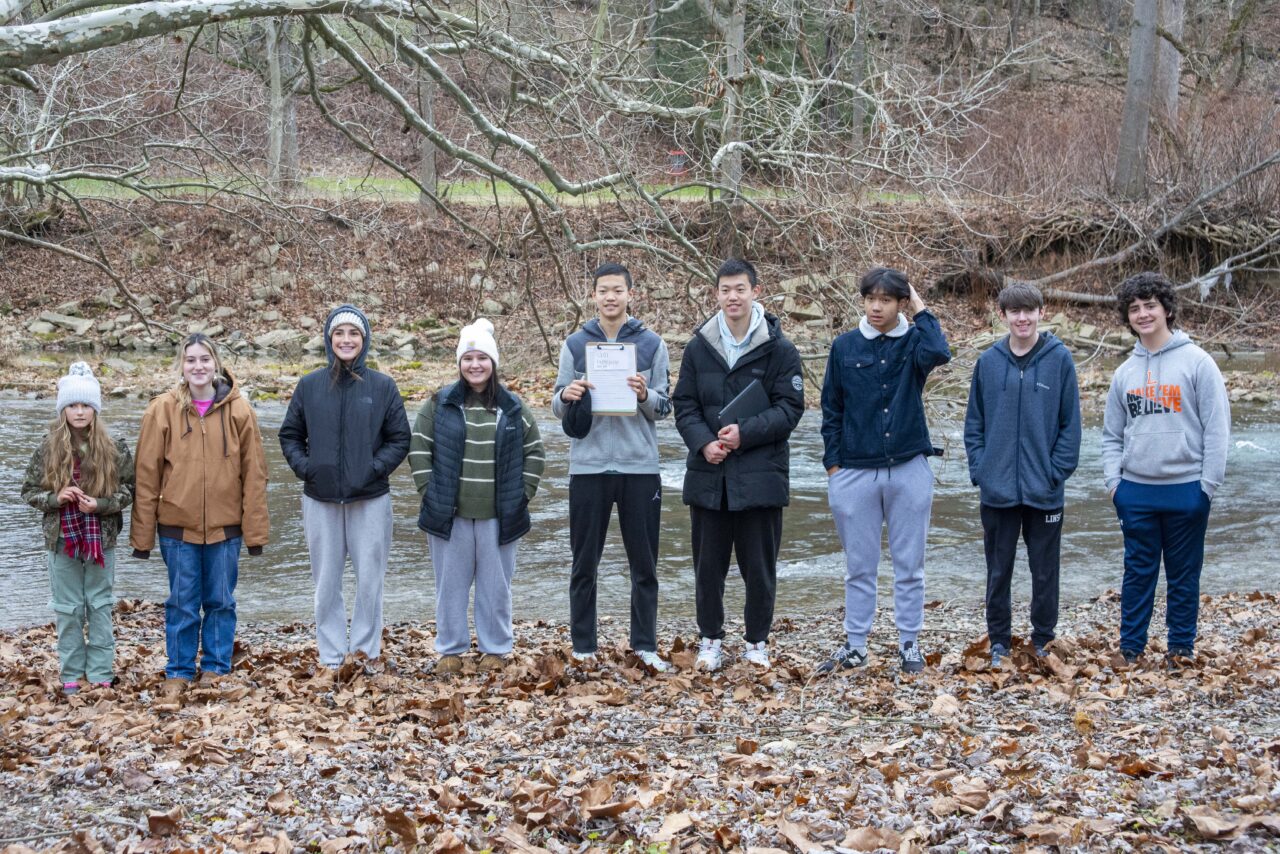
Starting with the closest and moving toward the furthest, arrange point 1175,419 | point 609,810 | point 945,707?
point 609,810 → point 945,707 → point 1175,419

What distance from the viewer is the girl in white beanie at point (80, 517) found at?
6.64 metres

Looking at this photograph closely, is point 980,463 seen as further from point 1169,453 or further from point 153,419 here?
point 153,419

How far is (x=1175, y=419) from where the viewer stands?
6492 mm

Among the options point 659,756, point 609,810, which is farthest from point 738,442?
point 609,810

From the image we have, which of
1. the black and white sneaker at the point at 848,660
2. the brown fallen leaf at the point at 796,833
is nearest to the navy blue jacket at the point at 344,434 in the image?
the black and white sneaker at the point at 848,660

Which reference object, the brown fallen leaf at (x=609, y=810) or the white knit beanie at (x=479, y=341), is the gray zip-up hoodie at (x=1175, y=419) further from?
the brown fallen leaf at (x=609, y=810)

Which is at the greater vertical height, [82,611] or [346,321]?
[346,321]

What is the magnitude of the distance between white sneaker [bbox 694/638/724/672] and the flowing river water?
173 cm

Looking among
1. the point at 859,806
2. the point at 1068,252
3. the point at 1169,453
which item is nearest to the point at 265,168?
the point at 1169,453

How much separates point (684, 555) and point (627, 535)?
4774 mm

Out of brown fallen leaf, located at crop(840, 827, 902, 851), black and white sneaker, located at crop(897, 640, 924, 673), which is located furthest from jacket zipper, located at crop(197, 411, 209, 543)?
brown fallen leaf, located at crop(840, 827, 902, 851)

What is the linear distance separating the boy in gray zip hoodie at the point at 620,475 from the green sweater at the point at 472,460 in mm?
296

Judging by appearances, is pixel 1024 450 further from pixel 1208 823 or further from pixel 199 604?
pixel 199 604

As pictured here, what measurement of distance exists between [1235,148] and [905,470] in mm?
23419
